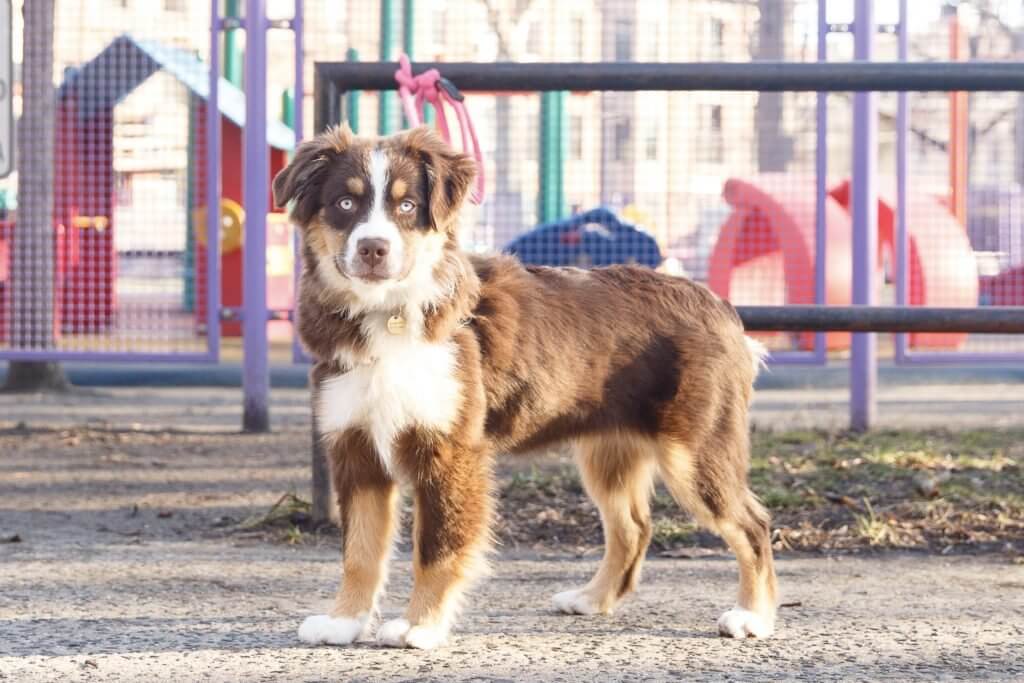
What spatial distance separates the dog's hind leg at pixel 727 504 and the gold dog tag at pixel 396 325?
829 mm

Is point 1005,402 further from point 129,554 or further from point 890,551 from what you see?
point 129,554

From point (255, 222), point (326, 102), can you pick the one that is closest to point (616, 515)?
point (326, 102)

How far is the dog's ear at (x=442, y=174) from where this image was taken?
402 cm

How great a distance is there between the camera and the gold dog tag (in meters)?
3.98

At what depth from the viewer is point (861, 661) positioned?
3889mm

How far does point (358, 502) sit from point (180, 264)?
5704mm

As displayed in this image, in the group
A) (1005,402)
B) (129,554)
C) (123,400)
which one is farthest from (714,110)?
(129,554)

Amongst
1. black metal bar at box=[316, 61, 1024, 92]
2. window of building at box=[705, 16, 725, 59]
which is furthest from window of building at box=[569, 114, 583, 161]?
black metal bar at box=[316, 61, 1024, 92]

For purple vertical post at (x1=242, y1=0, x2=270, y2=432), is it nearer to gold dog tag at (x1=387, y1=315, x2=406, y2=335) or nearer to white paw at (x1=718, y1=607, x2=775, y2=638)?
gold dog tag at (x1=387, y1=315, x2=406, y2=335)

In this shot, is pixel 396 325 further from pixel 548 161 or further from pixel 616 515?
pixel 548 161

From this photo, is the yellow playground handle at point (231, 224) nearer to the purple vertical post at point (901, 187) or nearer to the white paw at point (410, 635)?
the purple vertical post at point (901, 187)

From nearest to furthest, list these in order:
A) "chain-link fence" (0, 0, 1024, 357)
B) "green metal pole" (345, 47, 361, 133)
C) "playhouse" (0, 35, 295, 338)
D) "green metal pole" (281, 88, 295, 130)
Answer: "chain-link fence" (0, 0, 1024, 357), "playhouse" (0, 35, 295, 338), "green metal pole" (345, 47, 361, 133), "green metal pole" (281, 88, 295, 130)

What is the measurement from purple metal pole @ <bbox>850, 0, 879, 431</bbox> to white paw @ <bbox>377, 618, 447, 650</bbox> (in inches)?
176

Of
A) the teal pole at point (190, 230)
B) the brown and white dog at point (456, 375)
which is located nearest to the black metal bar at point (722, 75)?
the brown and white dog at point (456, 375)
